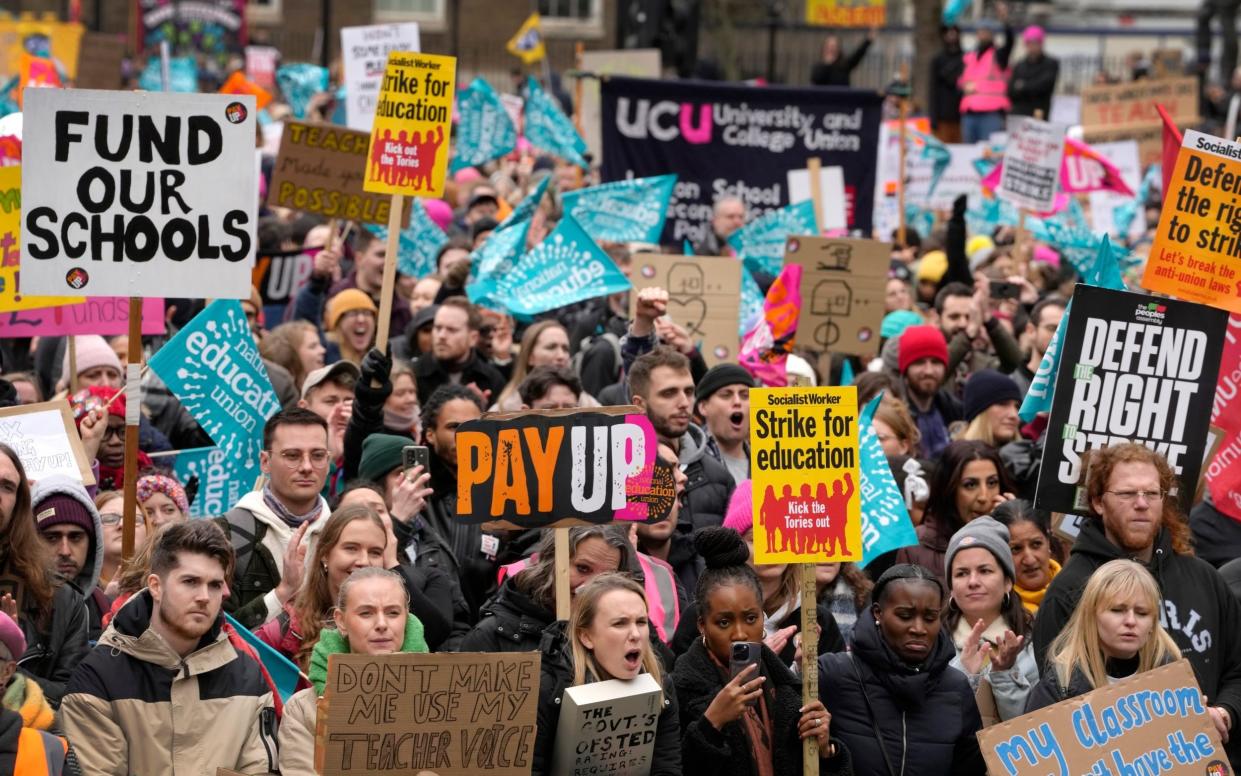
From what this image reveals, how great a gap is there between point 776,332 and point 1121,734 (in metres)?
4.79

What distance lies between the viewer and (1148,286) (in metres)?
7.62

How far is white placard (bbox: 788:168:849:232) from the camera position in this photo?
13.4 meters

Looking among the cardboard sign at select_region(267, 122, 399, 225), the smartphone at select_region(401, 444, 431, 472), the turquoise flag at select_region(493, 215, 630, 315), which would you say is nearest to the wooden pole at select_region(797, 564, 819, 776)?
the smartphone at select_region(401, 444, 431, 472)

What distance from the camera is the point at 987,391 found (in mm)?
8984

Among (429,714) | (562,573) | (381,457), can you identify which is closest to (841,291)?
(381,457)

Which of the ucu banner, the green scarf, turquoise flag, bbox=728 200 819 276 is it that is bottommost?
the green scarf

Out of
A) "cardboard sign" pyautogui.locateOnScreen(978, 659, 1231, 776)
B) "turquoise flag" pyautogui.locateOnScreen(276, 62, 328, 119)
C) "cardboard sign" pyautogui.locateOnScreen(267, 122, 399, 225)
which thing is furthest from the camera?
"turquoise flag" pyautogui.locateOnScreen(276, 62, 328, 119)

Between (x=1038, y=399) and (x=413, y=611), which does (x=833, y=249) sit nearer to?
(x=1038, y=399)

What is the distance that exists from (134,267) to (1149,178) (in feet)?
47.3

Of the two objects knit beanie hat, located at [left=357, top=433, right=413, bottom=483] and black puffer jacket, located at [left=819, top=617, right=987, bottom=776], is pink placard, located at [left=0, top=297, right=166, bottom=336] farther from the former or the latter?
black puffer jacket, located at [left=819, top=617, right=987, bottom=776]

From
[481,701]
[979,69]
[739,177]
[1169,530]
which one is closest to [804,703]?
[481,701]

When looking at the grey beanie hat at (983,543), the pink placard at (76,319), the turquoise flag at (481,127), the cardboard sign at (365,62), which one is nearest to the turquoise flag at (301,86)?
the turquoise flag at (481,127)

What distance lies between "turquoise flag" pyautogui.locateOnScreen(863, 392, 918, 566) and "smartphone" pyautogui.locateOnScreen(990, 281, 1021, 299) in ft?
15.4

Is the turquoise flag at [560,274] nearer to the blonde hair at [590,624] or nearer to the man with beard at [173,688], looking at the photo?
the blonde hair at [590,624]
